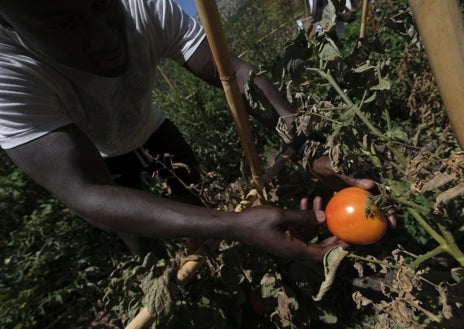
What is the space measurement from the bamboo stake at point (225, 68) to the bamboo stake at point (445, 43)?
18.1 inches

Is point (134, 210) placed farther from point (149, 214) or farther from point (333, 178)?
point (333, 178)

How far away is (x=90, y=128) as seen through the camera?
1.65m

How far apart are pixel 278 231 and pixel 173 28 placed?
0.97 meters

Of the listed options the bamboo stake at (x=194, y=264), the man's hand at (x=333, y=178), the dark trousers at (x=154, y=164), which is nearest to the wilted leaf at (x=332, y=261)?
the man's hand at (x=333, y=178)

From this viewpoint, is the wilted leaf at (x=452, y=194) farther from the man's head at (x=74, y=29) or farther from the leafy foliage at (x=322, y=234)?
the man's head at (x=74, y=29)

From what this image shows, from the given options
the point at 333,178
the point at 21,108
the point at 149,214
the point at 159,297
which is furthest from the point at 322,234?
the point at 21,108

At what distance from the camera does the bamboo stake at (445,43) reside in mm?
625

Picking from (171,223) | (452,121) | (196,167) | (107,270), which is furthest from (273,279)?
(107,270)

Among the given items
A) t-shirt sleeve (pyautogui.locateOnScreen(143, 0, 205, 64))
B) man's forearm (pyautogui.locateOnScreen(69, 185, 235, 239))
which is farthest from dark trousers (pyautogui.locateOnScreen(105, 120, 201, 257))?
man's forearm (pyautogui.locateOnScreen(69, 185, 235, 239))

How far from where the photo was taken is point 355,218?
3.60ft

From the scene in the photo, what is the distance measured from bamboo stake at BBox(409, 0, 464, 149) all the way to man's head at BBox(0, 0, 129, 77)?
33.5 inches

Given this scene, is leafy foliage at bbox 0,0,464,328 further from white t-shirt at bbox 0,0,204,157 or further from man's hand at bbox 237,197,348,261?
white t-shirt at bbox 0,0,204,157

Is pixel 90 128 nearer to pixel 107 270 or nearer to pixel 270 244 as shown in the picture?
pixel 270 244

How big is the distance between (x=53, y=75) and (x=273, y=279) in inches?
42.8
